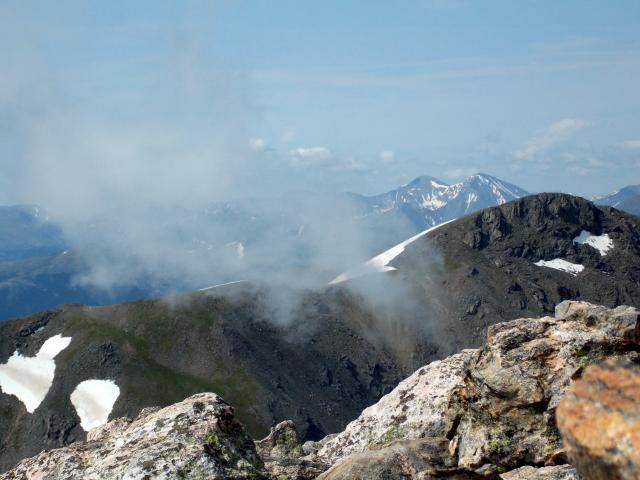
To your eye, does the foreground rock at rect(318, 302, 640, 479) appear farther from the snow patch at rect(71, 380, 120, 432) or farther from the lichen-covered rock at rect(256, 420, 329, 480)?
the snow patch at rect(71, 380, 120, 432)

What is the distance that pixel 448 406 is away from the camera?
59.4 feet

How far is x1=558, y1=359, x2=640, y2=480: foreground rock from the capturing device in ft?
24.1

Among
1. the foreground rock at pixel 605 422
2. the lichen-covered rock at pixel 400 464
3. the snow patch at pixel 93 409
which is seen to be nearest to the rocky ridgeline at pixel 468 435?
the lichen-covered rock at pixel 400 464

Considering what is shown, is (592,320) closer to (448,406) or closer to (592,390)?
(448,406)

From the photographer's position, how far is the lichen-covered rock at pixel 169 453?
13398 millimetres

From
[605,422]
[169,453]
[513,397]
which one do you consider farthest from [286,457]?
[605,422]

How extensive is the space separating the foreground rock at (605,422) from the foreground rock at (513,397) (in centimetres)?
590

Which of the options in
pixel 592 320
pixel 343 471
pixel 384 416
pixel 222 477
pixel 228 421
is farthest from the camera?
pixel 384 416

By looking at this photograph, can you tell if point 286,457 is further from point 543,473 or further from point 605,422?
point 605,422

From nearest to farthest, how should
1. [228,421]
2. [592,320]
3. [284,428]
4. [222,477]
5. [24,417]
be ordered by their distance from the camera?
[222,477] → [228,421] → [592,320] → [284,428] → [24,417]

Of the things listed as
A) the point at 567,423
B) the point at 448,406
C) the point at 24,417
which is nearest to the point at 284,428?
the point at 448,406

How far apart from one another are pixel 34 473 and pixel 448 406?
11801 millimetres

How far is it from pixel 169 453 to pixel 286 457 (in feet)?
27.3

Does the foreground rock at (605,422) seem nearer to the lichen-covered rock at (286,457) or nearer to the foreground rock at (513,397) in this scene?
the foreground rock at (513,397)
